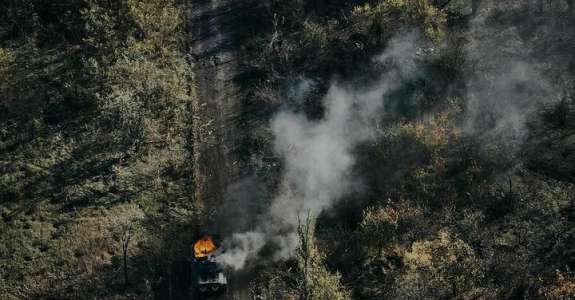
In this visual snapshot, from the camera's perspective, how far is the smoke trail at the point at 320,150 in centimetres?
2489

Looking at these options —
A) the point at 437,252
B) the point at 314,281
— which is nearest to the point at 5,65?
the point at 314,281

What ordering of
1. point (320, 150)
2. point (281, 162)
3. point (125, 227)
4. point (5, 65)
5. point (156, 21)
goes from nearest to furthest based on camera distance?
point (125, 227)
point (281, 162)
point (320, 150)
point (5, 65)
point (156, 21)

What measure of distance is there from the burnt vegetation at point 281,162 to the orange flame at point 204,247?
997 mm

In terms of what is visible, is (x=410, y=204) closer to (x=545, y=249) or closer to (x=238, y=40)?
(x=545, y=249)

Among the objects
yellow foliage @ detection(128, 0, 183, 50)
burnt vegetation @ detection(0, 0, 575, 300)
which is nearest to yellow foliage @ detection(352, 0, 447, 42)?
burnt vegetation @ detection(0, 0, 575, 300)

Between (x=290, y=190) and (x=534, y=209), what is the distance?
10.7 meters

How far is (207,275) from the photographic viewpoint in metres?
22.9

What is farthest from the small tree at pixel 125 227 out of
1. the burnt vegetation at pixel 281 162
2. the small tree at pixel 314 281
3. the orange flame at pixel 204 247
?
the small tree at pixel 314 281

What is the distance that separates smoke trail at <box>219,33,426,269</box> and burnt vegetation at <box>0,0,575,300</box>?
1.88ft

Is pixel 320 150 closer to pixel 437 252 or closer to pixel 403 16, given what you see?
pixel 437 252

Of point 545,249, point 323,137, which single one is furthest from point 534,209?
point 323,137

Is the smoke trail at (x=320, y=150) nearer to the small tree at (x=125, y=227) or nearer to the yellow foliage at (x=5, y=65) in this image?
the small tree at (x=125, y=227)

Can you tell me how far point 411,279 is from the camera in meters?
23.1

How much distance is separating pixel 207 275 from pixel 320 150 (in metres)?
9.07
